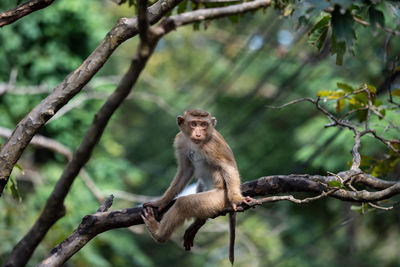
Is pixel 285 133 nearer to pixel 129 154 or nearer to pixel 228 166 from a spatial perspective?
→ pixel 129 154

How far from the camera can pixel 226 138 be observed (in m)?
11.9

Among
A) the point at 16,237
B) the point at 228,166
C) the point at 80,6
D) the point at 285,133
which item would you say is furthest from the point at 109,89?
the point at 228,166

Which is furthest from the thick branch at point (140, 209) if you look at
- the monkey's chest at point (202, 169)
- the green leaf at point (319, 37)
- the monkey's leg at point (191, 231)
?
the green leaf at point (319, 37)

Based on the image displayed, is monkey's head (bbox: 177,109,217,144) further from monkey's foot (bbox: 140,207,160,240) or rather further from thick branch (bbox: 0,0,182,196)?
thick branch (bbox: 0,0,182,196)

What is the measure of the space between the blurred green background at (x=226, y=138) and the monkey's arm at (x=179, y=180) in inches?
62.0

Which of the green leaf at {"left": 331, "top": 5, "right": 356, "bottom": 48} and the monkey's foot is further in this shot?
the monkey's foot

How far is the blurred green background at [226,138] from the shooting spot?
8.54 metres

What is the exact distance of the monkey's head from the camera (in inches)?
184

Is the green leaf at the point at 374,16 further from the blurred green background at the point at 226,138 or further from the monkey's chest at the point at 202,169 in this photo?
the monkey's chest at the point at 202,169

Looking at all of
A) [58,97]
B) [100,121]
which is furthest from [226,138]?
[100,121]

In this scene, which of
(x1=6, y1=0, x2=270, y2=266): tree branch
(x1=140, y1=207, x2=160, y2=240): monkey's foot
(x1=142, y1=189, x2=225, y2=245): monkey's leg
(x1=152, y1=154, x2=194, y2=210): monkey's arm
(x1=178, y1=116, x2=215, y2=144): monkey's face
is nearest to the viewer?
(x1=6, y1=0, x2=270, y2=266): tree branch

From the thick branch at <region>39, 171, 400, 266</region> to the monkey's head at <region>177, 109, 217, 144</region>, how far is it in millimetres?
925

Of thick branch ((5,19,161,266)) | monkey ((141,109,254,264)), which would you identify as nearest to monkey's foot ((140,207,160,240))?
monkey ((141,109,254,264))

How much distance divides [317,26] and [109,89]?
Answer: 697 centimetres
